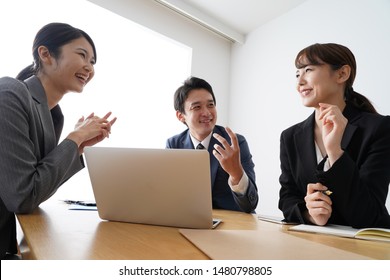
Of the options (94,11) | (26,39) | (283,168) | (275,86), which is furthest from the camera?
(275,86)

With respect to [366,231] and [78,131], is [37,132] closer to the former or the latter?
[78,131]

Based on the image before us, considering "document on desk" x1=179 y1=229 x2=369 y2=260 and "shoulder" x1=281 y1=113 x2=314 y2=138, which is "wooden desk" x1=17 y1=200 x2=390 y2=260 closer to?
"document on desk" x1=179 y1=229 x2=369 y2=260

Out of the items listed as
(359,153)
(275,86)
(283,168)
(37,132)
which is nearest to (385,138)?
(359,153)

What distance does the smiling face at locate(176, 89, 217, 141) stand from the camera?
1.72 meters

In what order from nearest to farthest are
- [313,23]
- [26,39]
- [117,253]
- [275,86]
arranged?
1. [117,253]
2. [26,39]
3. [313,23]
4. [275,86]

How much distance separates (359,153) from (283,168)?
33cm

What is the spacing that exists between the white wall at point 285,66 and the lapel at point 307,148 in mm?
1257

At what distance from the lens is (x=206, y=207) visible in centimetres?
70

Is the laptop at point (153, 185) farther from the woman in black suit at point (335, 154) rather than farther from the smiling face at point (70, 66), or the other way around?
the smiling face at point (70, 66)

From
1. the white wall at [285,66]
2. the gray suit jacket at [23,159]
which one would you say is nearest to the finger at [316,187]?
the gray suit jacket at [23,159]

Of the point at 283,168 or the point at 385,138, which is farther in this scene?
the point at 283,168

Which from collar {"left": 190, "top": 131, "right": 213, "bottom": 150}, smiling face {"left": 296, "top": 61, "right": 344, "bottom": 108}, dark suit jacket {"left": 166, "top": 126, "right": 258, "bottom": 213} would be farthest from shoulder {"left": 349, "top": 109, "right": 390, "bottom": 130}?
collar {"left": 190, "top": 131, "right": 213, "bottom": 150}

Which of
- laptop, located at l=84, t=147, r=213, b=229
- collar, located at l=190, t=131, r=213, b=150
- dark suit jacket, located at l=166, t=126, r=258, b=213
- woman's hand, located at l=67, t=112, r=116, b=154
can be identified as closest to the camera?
laptop, located at l=84, t=147, r=213, b=229

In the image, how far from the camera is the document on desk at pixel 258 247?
1.57 feet
